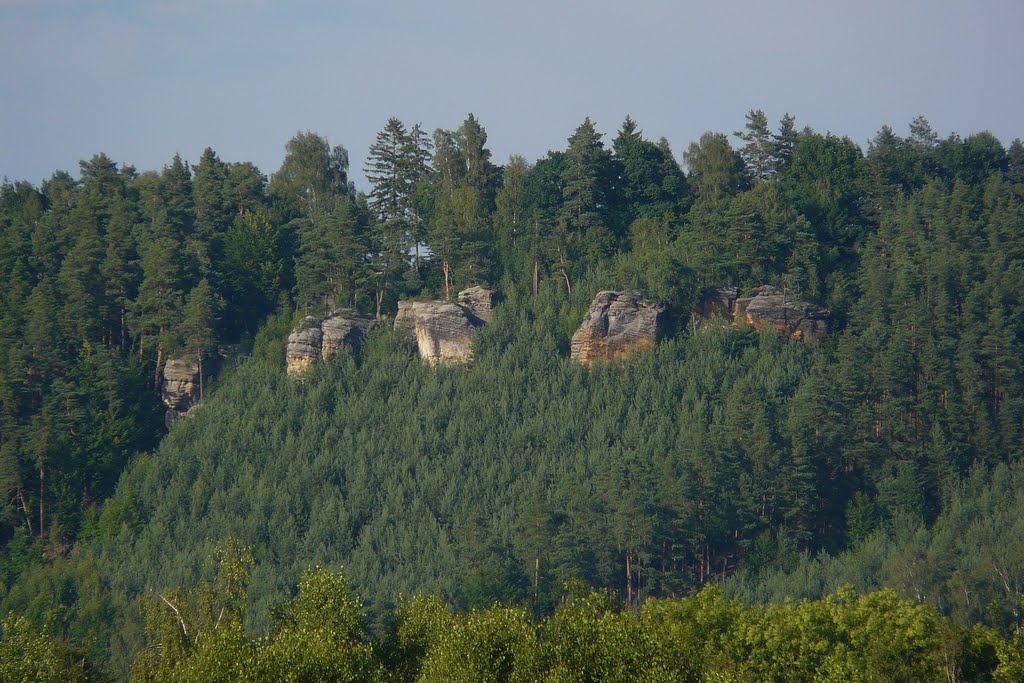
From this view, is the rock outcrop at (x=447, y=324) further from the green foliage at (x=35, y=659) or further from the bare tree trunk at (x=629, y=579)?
the green foliage at (x=35, y=659)

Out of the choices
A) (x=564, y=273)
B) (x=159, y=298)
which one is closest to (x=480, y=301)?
(x=564, y=273)

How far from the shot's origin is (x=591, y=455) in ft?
238

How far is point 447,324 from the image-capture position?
266 ft

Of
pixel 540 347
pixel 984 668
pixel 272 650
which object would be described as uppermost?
pixel 540 347

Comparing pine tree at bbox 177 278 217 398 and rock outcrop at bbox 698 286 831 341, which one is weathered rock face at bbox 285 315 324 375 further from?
rock outcrop at bbox 698 286 831 341

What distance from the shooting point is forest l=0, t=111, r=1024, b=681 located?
182 feet

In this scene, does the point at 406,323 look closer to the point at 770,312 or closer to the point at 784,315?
the point at 770,312

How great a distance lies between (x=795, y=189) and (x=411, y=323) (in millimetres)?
23401

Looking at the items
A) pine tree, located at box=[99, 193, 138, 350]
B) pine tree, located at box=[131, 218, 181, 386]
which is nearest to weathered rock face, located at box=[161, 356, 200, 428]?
pine tree, located at box=[131, 218, 181, 386]

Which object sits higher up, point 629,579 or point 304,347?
point 304,347

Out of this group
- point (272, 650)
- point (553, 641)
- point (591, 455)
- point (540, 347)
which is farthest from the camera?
point (540, 347)

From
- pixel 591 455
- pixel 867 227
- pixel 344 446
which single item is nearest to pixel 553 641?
pixel 591 455

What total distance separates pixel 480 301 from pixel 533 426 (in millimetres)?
9785

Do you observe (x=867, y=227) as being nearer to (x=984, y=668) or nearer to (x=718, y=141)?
(x=718, y=141)
